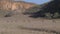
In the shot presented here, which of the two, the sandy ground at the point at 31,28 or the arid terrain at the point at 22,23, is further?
the arid terrain at the point at 22,23

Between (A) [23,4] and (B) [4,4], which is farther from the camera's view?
(A) [23,4]

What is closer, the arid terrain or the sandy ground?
the sandy ground

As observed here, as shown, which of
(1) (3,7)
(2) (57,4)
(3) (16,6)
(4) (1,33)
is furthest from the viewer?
(3) (16,6)

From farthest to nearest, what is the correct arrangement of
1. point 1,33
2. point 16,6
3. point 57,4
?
point 16,6
point 57,4
point 1,33

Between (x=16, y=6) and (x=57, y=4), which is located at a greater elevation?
(x=57, y=4)

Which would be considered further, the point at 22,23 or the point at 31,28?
the point at 22,23

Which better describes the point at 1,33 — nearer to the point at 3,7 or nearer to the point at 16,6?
the point at 3,7

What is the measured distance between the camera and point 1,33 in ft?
40.0

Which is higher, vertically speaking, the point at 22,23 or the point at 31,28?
the point at 31,28

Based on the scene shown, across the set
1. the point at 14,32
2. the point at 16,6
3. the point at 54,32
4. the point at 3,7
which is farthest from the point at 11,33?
the point at 16,6

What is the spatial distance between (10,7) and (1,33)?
20914 millimetres

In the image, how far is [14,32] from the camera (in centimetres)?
1251

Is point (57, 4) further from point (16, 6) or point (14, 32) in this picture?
point (16, 6)

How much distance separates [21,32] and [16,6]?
2522 centimetres
